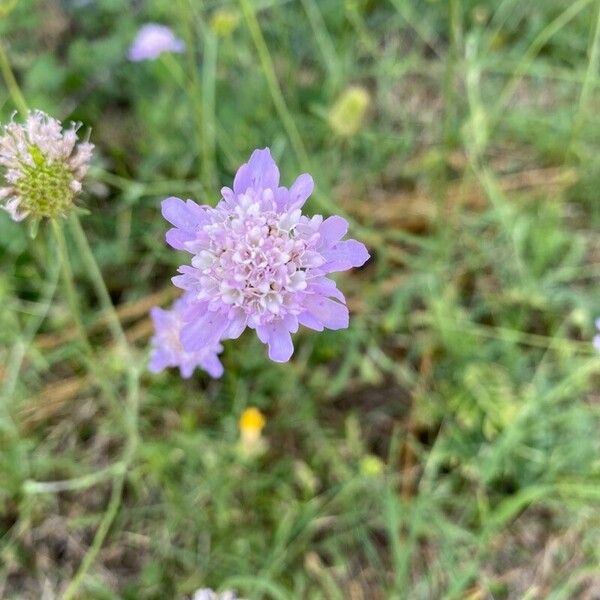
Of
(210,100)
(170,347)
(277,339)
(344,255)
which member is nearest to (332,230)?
(344,255)

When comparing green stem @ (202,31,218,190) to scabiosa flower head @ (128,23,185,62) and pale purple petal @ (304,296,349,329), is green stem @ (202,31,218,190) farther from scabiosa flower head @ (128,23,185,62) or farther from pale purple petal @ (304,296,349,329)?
pale purple petal @ (304,296,349,329)

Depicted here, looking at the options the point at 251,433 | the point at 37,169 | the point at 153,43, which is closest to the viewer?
the point at 37,169

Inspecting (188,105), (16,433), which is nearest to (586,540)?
(16,433)

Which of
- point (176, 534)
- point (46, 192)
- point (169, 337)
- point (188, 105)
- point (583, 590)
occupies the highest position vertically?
point (46, 192)

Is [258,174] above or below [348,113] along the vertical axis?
above

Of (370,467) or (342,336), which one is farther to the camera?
(342,336)

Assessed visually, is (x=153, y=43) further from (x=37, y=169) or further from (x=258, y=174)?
(x=258, y=174)

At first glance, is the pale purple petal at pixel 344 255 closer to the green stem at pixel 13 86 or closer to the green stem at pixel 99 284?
the green stem at pixel 99 284

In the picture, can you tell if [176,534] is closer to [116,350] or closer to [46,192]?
[116,350]

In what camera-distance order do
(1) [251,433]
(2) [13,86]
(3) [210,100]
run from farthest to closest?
(3) [210,100], (1) [251,433], (2) [13,86]
